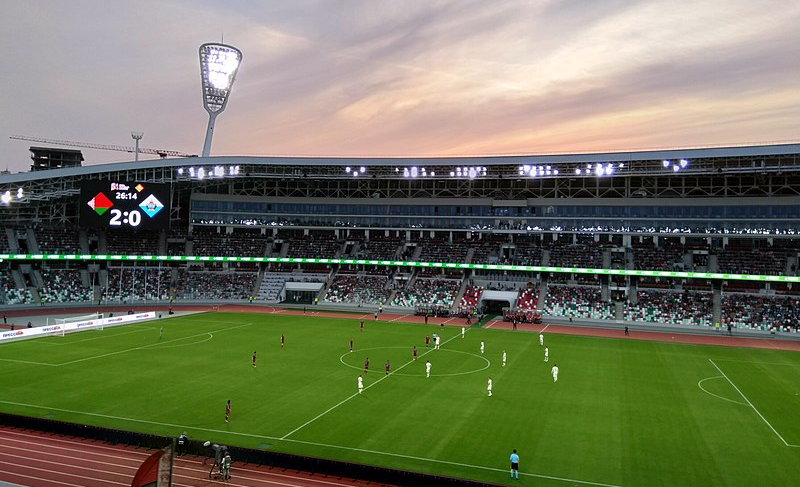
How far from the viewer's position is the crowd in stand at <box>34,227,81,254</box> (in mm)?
75662

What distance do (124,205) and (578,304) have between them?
57.0 metres

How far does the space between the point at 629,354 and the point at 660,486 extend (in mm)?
28023

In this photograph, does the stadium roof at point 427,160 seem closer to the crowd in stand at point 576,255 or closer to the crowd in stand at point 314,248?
the crowd in stand at point 576,255

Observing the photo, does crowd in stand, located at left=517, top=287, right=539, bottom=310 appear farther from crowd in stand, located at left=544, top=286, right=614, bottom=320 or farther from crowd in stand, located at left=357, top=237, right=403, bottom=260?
crowd in stand, located at left=357, top=237, right=403, bottom=260

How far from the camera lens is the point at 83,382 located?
1369 inches

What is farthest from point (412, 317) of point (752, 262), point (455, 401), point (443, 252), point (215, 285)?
point (752, 262)

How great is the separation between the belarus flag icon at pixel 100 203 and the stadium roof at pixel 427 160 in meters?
3.74

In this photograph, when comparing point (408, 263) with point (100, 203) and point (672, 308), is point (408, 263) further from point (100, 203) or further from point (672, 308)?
point (100, 203)

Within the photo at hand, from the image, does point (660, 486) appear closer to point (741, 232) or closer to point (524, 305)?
point (524, 305)

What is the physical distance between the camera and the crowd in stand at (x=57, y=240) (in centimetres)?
7566

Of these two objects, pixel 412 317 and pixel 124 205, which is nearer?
pixel 124 205

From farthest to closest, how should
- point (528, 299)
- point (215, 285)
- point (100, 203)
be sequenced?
point (215, 285), point (528, 299), point (100, 203)

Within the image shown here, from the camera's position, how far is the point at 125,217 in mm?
68062

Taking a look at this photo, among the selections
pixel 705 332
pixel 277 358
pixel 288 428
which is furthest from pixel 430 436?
pixel 705 332
